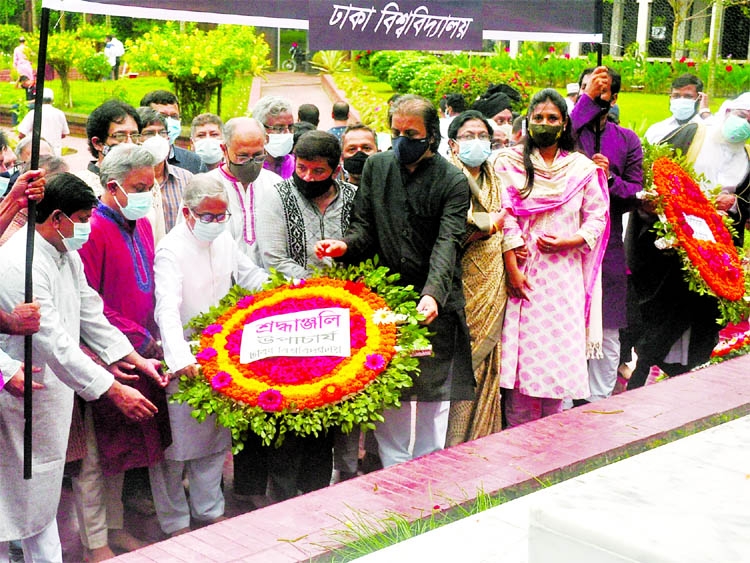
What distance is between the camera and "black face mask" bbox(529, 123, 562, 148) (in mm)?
5914

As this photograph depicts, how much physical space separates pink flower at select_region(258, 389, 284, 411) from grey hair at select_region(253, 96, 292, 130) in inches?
104

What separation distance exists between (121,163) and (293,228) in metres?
0.95

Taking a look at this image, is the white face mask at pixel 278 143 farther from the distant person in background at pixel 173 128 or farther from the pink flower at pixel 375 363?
the pink flower at pixel 375 363

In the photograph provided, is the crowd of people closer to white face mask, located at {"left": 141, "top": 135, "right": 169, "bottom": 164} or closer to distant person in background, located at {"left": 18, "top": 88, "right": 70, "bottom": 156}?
white face mask, located at {"left": 141, "top": 135, "right": 169, "bottom": 164}

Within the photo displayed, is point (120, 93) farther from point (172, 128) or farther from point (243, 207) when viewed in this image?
point (243, 207)

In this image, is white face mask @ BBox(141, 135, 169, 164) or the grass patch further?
white face mask @ BBox(141, 135, 169, 164)

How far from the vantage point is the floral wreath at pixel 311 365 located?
467 centimetres

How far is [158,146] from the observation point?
6.00 metres

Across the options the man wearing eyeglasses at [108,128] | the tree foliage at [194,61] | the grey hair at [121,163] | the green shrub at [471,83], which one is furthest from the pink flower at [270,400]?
the tree foliage at [194,61]

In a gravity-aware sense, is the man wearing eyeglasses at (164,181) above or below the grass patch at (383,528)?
above

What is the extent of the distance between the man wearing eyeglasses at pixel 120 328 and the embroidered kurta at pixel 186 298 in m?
0.08

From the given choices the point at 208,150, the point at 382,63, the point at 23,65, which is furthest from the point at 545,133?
the point at 382,63

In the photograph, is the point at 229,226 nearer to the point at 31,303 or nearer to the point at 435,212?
the point at 435,212

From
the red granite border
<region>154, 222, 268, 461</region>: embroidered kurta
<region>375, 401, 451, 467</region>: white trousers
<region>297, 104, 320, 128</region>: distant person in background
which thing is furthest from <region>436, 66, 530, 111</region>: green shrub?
<region>154, 222, 268, 461</region>: embroidered kurta
